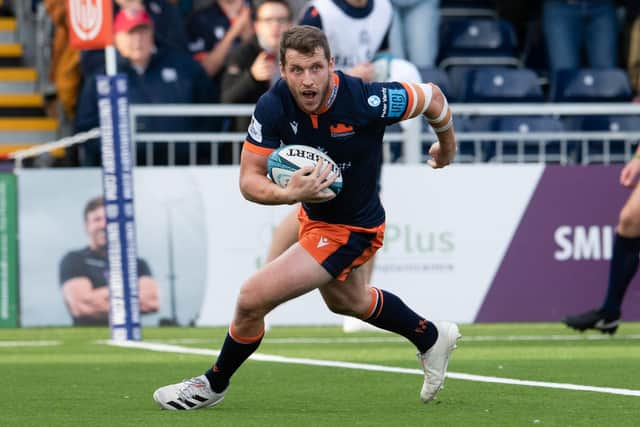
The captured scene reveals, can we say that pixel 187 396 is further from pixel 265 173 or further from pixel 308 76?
pixel 308 76

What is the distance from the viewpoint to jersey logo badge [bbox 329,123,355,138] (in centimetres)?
687

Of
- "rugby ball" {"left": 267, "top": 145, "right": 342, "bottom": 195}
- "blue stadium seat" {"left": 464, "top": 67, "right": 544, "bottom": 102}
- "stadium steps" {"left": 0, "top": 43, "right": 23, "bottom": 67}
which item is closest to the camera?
"rugby ball" {"left": 267, "top": 145, "right": 342, "bottom": 195}

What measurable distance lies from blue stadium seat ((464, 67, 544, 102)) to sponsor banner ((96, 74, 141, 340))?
4.83m

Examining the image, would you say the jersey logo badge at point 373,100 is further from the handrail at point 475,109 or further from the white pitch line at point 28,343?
the handrail at point 475,109

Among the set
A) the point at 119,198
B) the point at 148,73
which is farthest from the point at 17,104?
the point at 119,198

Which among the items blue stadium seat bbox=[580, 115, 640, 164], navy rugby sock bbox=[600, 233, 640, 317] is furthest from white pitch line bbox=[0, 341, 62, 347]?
blue stadium seat bbox=[580, 115, 640, 164]

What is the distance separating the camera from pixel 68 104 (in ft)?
47.8

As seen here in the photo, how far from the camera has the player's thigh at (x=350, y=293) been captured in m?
7.18

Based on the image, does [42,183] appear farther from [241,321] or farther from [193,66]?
[241,321]

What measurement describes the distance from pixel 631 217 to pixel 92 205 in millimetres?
4354

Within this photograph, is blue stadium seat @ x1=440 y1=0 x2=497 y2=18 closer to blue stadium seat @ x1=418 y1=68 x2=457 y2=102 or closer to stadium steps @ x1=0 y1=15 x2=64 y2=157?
blue stadium seat @ x1=418 y1=68 x2=457 y2=102

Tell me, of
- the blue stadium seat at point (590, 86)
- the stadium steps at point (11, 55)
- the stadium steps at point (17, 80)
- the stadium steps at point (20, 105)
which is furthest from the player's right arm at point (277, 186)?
the stadium steps at point (11, 55)

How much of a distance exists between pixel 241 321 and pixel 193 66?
23.6 ft

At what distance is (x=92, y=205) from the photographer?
41.1ft
